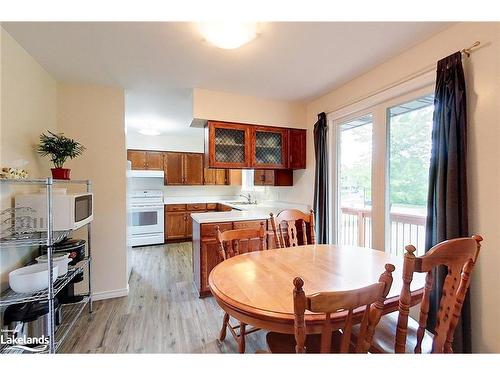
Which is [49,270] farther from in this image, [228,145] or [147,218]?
[147,218]

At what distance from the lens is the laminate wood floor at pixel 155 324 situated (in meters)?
1.81

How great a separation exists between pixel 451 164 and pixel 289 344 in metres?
1.51

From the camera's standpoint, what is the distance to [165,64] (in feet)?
6.78

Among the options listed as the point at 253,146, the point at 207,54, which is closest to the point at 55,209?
the point at 207,54

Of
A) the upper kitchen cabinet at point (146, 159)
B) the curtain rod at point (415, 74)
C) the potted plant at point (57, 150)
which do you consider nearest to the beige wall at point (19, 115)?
the potted plant at point (57, 150)

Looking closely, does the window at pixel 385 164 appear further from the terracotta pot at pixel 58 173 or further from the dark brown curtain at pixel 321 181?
the terracotta pot at pixel 58 173

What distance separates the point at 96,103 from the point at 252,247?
239 cm

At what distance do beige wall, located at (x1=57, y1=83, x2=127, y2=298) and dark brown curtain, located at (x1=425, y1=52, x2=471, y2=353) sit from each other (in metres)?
2.94

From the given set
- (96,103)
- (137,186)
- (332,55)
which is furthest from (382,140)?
(137,186)

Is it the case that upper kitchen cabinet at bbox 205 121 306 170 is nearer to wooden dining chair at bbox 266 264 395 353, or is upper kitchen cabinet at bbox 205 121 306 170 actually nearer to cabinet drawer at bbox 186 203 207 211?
wooden dining chair at bbox 266 264 395 353

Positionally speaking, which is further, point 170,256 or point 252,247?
point 170,256

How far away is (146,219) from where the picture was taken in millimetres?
4730

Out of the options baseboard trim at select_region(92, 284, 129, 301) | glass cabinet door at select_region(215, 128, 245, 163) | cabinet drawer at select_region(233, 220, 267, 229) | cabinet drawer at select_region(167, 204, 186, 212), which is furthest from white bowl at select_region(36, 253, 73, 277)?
cabinet drawer at select_region(167, 204, 186, 212)

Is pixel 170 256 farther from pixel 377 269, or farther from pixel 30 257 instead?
pixel 377 269
